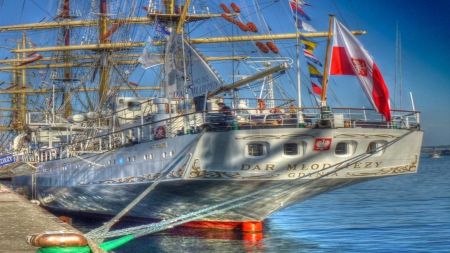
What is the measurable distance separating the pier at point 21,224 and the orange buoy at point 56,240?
3.29m

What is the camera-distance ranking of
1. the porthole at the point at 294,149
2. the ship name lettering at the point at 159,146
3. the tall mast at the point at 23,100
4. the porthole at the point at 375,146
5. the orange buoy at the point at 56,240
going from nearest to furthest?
the orange buoy at the point at 56,240, the porthole at the point at 294,149, the porthole at the point at 375,146, the ship name lettering at the point at 159,146, the tall mast at the point at 23,100

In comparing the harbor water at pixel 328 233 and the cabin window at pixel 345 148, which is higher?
the cabin window at pixel 345 148

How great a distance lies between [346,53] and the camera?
1955 cm

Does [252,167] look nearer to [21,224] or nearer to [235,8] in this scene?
[21,224]

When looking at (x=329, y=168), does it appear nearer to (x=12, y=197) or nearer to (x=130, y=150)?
(x=130, y=150)

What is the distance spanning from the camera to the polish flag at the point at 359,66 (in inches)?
749

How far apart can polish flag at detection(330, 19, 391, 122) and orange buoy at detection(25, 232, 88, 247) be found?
12257 mm

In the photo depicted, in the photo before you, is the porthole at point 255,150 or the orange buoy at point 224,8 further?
the orange buoy at point 224,8

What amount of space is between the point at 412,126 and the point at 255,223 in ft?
21.3

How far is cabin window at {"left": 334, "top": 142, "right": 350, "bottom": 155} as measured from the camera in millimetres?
22297

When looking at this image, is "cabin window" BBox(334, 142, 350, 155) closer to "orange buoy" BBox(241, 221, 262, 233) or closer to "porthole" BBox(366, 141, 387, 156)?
"porthole" BBox(366, 141, 387, 156)

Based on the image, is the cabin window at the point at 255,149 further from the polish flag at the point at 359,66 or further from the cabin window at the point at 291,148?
the polish flag at the point at 359,66

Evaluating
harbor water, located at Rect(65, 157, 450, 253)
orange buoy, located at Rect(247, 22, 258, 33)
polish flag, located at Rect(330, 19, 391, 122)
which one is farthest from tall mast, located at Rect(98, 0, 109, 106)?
polish flag, located at Rect(330, 19, 391, 122)

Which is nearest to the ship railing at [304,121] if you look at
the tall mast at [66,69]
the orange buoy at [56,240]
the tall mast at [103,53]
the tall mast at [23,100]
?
the orange buoy at [56,240]
